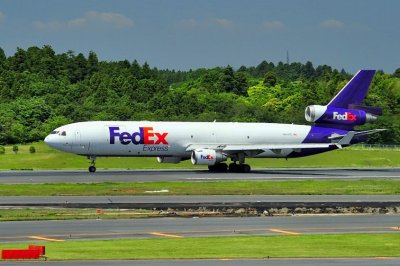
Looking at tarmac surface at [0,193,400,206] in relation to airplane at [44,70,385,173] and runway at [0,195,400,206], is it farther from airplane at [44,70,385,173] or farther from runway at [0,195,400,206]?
airplane at [44,70,385,173]

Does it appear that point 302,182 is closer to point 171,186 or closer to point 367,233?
point 171,186

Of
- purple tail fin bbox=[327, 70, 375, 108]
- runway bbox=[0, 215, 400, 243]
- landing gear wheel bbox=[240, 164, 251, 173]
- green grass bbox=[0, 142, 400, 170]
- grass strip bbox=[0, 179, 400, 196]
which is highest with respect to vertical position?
purple tail fin bbox=[327, 70, 375, 108]

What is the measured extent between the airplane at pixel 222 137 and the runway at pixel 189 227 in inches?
1441

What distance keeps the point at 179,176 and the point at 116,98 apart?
78479mm

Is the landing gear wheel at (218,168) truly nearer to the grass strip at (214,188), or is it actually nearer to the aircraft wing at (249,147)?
the aircraft wing at (249,147)

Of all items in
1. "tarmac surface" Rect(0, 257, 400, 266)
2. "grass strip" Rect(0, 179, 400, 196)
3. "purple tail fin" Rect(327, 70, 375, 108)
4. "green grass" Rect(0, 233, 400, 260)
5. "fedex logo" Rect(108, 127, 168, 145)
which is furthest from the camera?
"purple tail fin" Rect(327, 70, 375, 108)

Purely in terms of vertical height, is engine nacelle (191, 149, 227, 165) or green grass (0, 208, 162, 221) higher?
engine nacelle (191, 149, 227, 165)

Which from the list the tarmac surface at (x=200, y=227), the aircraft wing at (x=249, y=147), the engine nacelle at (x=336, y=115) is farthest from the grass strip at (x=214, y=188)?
the engine nacelle at (x=336, y=115)

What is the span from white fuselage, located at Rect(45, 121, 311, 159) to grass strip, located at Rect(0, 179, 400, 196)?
529 inches

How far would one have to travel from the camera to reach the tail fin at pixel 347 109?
8821cm

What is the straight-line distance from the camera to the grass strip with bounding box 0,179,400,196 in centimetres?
5838

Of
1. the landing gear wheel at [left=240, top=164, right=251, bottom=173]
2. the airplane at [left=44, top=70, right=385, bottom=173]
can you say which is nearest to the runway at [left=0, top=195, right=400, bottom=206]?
the airplane at [left=44, top=70, right=385, bottom=173]

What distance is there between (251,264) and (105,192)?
29.8 m

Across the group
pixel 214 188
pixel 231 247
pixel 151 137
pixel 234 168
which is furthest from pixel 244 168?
pixel 231 247
